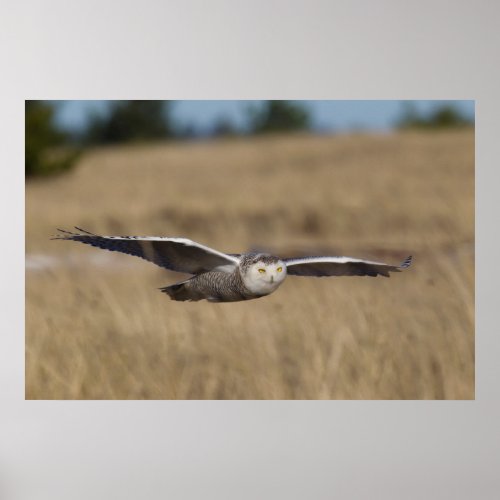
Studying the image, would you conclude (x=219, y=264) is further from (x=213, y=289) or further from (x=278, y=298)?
(x=278, y=298)

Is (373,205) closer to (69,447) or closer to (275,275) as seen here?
(275,275)

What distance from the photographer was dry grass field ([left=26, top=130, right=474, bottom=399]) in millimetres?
9242

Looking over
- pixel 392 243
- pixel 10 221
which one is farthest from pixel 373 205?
pixel 10 221

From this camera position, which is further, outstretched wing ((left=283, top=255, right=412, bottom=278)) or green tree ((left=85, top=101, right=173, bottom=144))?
green tree ((left=85, top=101, right=173, bottom=144))

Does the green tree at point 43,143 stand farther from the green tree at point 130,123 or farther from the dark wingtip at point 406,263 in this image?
the dark wingtip at point 406,263

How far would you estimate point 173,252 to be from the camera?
901cm

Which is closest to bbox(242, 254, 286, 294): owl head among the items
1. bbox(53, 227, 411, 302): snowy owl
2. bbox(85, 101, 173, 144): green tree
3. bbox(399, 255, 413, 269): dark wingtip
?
bbox(53, 227, 411, 302): snowy owl

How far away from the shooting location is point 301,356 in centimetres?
927

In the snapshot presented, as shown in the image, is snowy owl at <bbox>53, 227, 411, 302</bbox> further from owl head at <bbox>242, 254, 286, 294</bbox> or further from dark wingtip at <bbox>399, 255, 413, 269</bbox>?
dark wingtip at <bbox>399, 255, 413, 269</bbox>

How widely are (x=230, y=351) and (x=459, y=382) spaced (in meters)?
0.82

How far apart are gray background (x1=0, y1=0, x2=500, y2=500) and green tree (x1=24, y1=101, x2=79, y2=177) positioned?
38 mm
